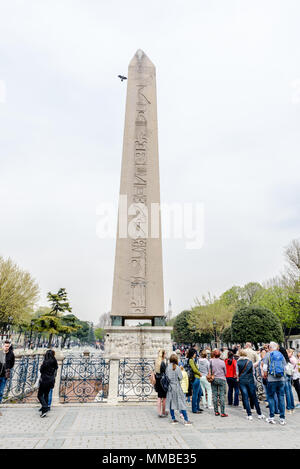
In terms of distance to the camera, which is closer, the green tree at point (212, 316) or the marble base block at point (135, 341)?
the marble base block at point (135, 341)

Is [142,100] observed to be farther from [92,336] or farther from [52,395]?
[92,336]

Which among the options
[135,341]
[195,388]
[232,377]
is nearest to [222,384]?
[195,388]

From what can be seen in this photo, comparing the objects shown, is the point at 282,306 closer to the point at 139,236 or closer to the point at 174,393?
the point at 139,236

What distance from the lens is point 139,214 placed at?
11711 millimetres

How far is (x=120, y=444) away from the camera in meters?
4.67

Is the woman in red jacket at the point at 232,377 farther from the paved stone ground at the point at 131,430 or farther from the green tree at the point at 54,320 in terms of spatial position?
the green tree at the point at 54,320

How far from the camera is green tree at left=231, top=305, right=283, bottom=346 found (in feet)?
87.3

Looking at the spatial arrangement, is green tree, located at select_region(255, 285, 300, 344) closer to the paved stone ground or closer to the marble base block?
the marble base block

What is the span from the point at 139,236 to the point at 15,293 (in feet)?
62.2

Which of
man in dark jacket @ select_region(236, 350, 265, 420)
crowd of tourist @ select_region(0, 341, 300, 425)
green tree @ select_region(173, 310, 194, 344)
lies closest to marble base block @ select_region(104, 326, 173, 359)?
crowd of tourist @ select_region(0, 341, 300, 425)

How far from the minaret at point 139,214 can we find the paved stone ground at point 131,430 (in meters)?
3.94

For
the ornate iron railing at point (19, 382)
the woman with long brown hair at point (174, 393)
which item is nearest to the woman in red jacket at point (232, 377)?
the woman with long brown hair at point (174, 393)

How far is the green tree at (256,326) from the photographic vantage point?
1047 inches
